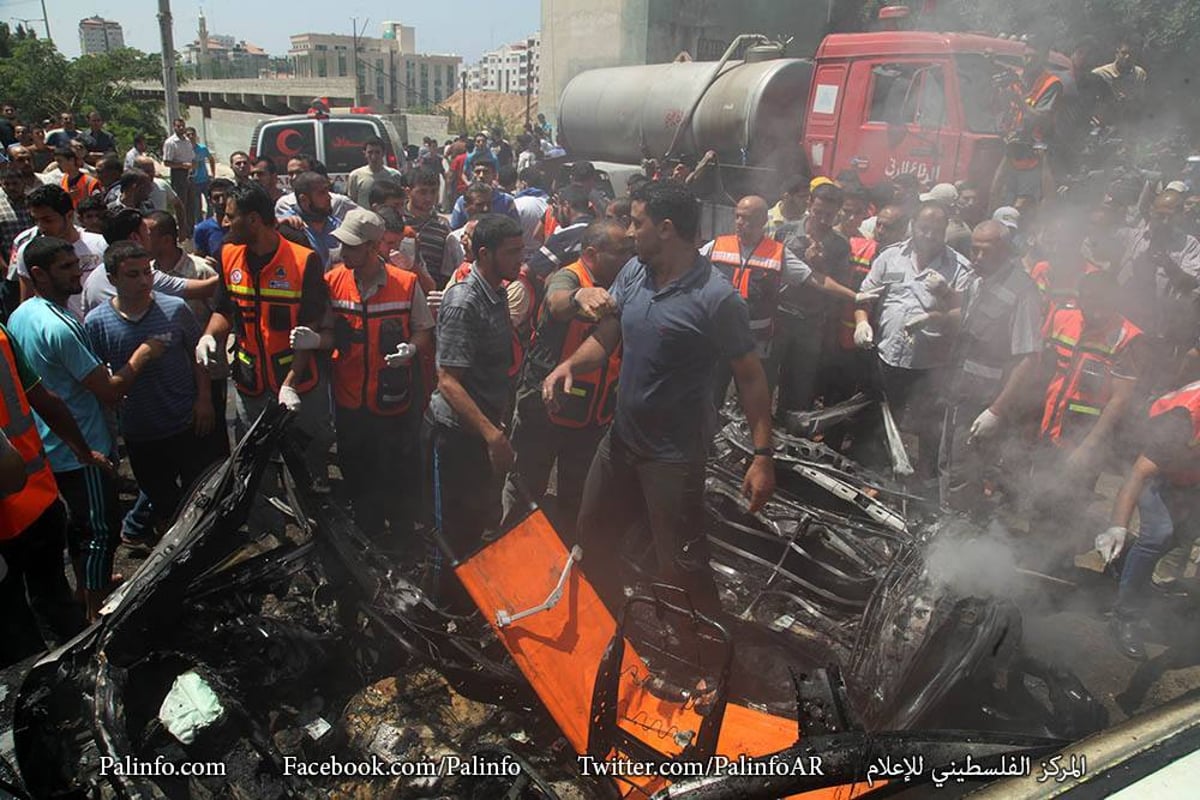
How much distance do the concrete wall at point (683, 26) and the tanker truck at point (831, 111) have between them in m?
13.3

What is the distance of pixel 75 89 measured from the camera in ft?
91.7

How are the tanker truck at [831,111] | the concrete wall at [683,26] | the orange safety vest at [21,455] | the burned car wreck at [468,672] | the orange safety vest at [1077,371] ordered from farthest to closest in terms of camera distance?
1. the concrete wall at [683,26]
2. the tanker truck at [831,111]
3. the orange safety vest at [1077,371]
4. the orange safety vest at [21,455]
5. the burned car wreck at [468,672]

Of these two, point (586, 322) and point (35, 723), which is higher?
point (586, 322)

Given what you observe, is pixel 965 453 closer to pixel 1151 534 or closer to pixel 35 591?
pixel 1151 534

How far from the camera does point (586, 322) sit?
4.01 m

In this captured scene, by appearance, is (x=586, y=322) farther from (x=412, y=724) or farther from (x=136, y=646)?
(x=136, y=646)

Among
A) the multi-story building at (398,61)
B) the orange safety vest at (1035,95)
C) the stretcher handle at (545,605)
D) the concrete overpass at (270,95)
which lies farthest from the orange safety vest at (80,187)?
the multi-story building at (398,61)

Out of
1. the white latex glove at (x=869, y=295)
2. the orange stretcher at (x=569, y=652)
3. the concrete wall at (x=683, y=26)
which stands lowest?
the orange stretcher at (x=569, y=652)

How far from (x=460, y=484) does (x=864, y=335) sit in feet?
10.3

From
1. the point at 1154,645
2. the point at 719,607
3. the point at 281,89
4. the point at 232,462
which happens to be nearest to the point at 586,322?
the point at 719,607

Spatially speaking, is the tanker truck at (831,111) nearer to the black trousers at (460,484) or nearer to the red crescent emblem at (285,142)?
the red crescent emblem at (285,142)

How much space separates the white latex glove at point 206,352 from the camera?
12.5ft

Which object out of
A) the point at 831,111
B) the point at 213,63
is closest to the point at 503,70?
the point at 213,63

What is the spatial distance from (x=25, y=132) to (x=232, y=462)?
12.6 meters
